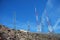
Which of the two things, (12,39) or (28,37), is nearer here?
(12,39)

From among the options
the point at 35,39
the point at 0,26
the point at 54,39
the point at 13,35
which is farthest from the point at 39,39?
the point at 0,26

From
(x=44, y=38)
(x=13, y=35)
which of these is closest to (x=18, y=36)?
(x=13, y=35)

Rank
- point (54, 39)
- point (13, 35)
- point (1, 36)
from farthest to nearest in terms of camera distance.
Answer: point (54, 39) < point (13, 35) < point (1, 36)

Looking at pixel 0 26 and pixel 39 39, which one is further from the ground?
pixel 0 26

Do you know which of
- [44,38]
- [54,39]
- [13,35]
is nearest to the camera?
[13,35]

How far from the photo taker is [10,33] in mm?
23688

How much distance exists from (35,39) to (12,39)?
5108 mm

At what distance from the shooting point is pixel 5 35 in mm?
22172

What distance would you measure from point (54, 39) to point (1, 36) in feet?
26.6

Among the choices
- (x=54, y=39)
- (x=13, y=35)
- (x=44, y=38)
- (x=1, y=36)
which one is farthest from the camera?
(x=44, y=38)

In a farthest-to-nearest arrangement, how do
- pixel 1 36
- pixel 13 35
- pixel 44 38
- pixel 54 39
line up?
pixel 44 38
pixel 54 39
pixel 13 35
pixel 1 36

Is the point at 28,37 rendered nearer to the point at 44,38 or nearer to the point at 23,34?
the point at 23,34

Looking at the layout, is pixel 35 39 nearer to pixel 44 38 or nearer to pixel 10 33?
pixel 44 38

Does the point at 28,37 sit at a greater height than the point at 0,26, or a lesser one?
lesser
